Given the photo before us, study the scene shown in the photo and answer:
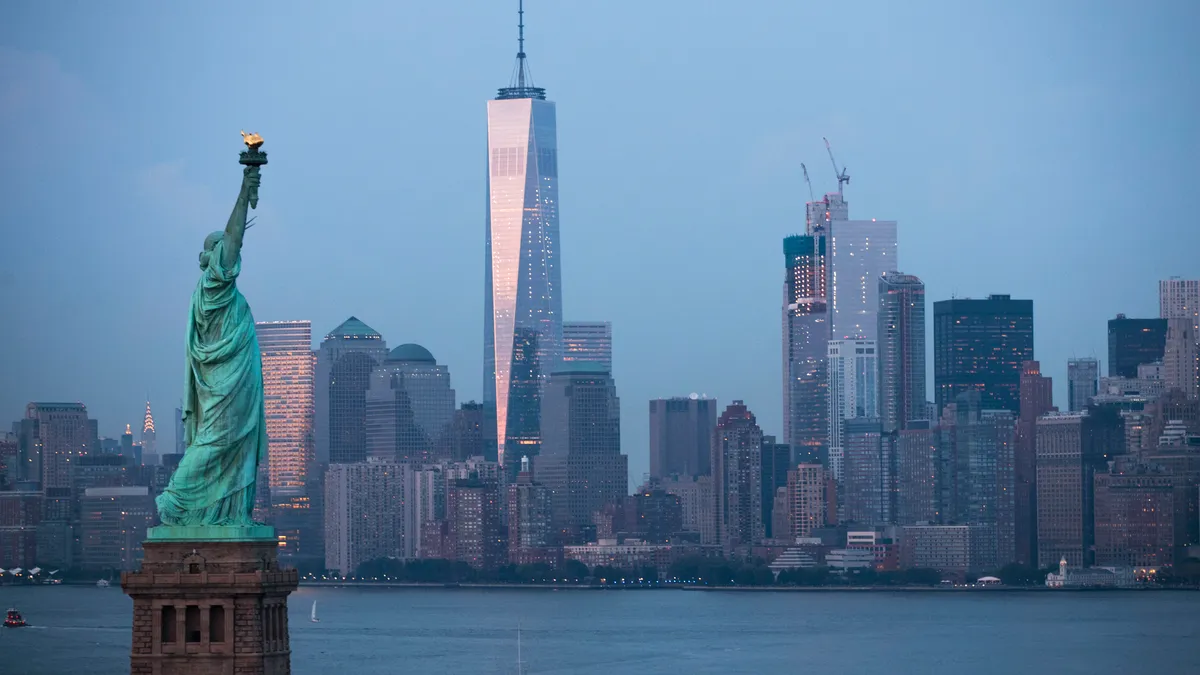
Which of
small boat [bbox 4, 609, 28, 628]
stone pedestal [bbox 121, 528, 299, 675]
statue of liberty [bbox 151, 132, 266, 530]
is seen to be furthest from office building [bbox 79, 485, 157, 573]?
stone pedestal [bbox 121, 528, 299, 675]

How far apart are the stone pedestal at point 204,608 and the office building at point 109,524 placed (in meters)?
148

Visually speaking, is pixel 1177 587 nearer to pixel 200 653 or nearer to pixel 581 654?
pixel 581 654

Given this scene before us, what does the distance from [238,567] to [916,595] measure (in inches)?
6744

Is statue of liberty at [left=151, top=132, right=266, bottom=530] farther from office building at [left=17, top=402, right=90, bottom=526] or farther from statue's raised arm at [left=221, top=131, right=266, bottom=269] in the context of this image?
office building at [left=17, top=402, right=90, bottom=526]

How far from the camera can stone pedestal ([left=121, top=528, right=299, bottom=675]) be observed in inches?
936

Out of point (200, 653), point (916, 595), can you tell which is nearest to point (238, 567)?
point (200, 653)

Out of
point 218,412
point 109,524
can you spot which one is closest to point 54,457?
point 109,524

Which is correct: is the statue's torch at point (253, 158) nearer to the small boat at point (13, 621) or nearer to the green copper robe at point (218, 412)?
the green copper robe at point (218, 412)

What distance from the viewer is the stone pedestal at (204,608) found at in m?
23.8

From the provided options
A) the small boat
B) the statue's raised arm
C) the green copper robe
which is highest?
the statue's raised arm

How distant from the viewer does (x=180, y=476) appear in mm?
24391

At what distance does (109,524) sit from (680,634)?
61.9 meters

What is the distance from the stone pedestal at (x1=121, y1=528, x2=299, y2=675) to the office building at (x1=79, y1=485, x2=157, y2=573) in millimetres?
147944

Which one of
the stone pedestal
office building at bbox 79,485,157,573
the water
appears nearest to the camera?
the stone pedestal
